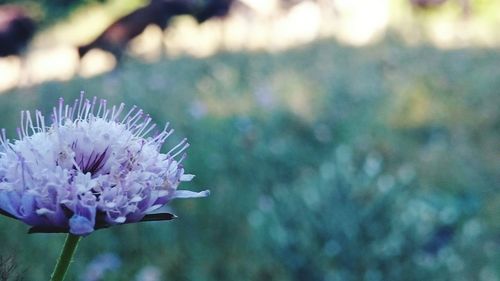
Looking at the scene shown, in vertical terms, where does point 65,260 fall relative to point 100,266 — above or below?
above

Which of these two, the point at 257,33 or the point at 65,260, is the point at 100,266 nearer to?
the point at 65,260

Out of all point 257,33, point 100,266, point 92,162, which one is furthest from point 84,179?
point 257,33

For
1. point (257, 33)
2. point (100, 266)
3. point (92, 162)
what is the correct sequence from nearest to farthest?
point (92, 162) < point (100, 266) < point (257, 33)

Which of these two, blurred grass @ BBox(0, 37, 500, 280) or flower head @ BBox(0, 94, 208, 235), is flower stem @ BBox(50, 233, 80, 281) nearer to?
flower head @ BBox(0, 94, 208, 235)

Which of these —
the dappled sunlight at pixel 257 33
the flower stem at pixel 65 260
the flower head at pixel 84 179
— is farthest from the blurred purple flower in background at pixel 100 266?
the dappled sunlight at pixel 257 33

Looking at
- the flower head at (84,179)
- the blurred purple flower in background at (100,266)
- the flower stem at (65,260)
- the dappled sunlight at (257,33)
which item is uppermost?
the flower head at (84,179)

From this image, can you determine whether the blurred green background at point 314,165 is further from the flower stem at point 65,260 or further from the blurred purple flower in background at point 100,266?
the flower stem at point 65,260

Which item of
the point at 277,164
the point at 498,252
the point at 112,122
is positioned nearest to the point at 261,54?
the point at 277,164
